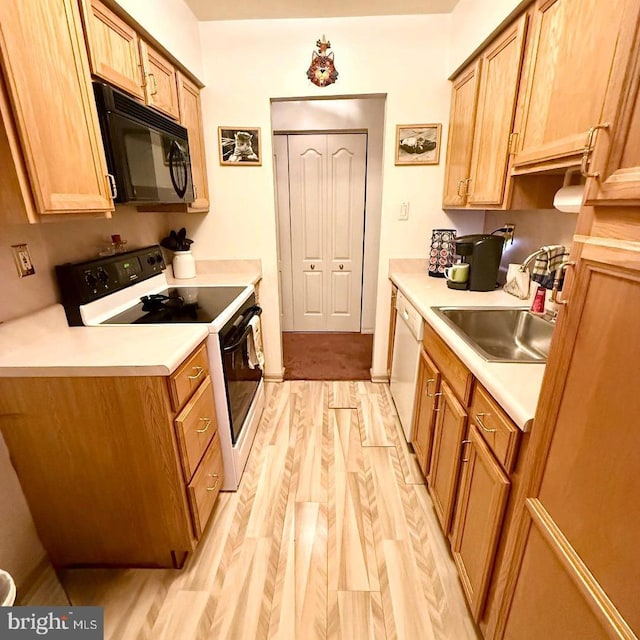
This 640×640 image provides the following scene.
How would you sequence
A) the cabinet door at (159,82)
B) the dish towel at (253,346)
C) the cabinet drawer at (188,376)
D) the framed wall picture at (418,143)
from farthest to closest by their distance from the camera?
the framed wall picture at (418,143) < the dish towel at (253,346) < the cabinet door at (159,82) < the cabinet drawer at (188,376)

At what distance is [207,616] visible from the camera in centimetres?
126

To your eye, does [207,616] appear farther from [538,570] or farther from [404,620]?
[538,570]

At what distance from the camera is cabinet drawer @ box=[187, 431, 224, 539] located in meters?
1.36

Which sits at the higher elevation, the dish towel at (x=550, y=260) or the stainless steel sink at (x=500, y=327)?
the dish towel at (x=550, y=260)

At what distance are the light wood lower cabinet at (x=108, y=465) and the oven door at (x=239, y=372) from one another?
0.78 ft

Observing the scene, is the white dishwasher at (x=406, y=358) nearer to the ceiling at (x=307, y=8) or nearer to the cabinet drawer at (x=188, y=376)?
the cabinet drawer at (x=188, y=376)

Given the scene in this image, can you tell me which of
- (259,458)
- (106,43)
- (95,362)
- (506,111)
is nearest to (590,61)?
(506,111)

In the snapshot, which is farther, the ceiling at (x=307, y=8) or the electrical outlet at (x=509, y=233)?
the electrical outlet at (x=509, y=233)

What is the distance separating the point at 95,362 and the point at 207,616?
39.3 inches

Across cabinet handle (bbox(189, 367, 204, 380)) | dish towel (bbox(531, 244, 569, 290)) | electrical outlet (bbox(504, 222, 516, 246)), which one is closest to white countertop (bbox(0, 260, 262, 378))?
cabinet handle (bbox(189, 367, 204, 380))

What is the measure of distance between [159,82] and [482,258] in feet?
6.41

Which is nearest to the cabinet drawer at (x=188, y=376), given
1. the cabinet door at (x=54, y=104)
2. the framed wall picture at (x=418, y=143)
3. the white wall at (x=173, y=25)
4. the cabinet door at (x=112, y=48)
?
the cabinet door at (x=54, y=104)

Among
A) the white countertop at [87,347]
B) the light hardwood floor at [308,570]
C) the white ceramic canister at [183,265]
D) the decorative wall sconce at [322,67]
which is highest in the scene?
the decorative wall sconce at [322,67]

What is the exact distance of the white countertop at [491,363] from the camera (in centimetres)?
92
